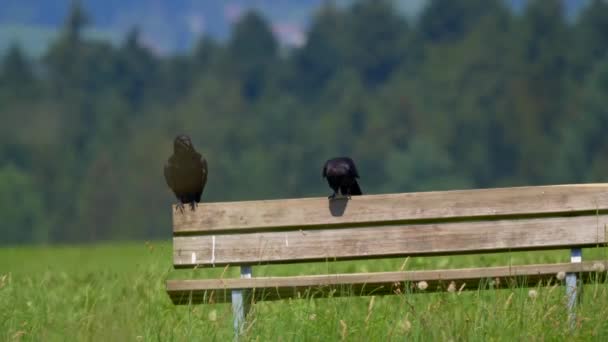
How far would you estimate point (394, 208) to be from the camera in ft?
21.4

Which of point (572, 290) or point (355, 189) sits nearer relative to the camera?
point (572, 290)

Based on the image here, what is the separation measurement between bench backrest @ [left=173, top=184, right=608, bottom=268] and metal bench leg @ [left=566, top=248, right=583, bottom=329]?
8cm

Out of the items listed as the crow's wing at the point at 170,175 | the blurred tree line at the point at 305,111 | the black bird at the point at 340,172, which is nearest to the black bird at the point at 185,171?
the crow's wing at the point at 170,175

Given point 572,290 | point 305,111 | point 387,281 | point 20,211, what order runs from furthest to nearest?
point 305,111 → point 20,211 → point 387,281 → point 572,290

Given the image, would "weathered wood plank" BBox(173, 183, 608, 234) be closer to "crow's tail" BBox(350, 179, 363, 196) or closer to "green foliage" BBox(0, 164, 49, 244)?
"crow's tail" BBox(350, 179, 363, 196)

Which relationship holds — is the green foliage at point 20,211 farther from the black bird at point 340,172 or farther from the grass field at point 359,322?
the grass field at point 359,322

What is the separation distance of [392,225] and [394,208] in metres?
0.11

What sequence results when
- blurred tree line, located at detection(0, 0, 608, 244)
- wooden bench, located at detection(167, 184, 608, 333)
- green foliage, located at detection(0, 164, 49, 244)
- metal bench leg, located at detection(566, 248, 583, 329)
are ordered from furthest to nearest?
blurred tree line, located at detection(0, 0, 608, 244)
green foliage, located at detection(0, 164, 49, 244)
wooden bench, located at detection(167, 184, 608, 333)
metal bench leg, located at detection(566, 248, 583, 329)

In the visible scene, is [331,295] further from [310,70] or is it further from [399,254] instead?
[310,70]

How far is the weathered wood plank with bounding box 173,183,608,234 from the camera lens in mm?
6465

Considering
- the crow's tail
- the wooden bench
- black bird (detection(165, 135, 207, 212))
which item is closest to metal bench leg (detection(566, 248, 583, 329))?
the wooden bench

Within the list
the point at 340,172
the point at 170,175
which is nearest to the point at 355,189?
the point at 340,172

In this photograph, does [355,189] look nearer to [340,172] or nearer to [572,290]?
[340,172]

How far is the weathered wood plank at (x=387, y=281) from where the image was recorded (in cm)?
628
